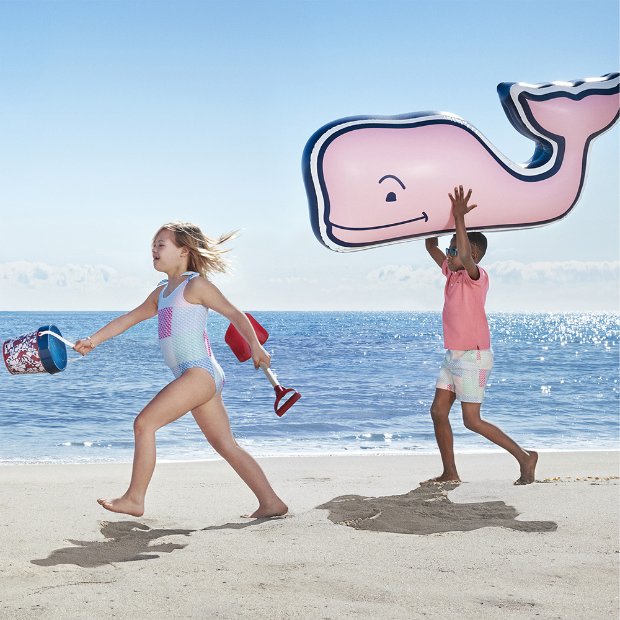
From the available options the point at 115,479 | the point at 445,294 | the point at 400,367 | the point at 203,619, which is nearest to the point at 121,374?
the point at 400,367

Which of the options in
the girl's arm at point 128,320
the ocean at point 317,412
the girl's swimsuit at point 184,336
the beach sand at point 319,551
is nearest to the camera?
the beach sand at point 319,551

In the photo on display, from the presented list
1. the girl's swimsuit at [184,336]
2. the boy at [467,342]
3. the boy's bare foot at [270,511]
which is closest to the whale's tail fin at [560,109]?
the boy at [467,342]

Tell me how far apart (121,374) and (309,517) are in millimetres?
13417

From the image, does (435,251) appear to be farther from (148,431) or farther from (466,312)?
(148,431)

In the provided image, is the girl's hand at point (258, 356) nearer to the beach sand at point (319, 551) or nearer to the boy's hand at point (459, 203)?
the beach sand at point (319, 551)

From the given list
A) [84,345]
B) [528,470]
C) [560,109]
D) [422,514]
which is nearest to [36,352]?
[84,345]

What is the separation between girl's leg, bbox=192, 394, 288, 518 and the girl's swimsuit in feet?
0.38

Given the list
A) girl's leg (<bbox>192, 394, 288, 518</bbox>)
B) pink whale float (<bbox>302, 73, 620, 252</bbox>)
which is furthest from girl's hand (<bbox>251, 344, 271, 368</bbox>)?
pink whale float (<bbox>302, 73, 620, 252</bbox>)

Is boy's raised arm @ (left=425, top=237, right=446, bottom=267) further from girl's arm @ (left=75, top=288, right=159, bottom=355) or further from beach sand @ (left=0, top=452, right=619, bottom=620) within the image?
girl's arm @ (left=75, top=288, right=159, bottom=355)

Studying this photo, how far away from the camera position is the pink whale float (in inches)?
179

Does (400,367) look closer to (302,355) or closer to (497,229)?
(302,355)

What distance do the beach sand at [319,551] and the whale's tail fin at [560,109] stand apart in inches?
78.5

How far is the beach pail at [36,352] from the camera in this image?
170 inches

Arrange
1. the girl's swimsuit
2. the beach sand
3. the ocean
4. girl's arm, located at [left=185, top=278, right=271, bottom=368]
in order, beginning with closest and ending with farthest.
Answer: the beach sand → girl's arm, located at [left=185, top=278, right=271, bottom=368] → the girl's swimsuit → the ocean
